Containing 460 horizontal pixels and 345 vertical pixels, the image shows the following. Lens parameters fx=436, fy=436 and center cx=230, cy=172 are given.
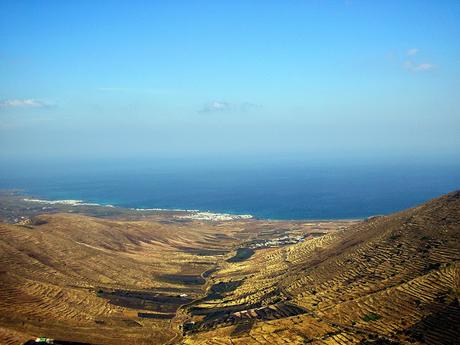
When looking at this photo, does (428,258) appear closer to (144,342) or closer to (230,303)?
(230,303)

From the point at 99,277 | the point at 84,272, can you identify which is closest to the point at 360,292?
the point at 99,277

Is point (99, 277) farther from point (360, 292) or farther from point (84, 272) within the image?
point (360, 292)

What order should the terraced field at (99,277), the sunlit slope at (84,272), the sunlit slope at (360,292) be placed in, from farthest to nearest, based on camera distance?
the terraced field at (99,277) < the sunlit slope at (84,272) < the sunlit slope at (360,292)

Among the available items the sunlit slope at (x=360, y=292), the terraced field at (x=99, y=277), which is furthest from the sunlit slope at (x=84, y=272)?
the sunlit slope at (x=360, y=292)

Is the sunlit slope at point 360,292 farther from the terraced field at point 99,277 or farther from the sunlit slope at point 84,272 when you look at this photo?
the sunlit slope at point 84,272

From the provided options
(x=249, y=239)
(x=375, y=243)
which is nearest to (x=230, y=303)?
(x=375, y=243)

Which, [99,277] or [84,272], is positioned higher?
[84,272]
